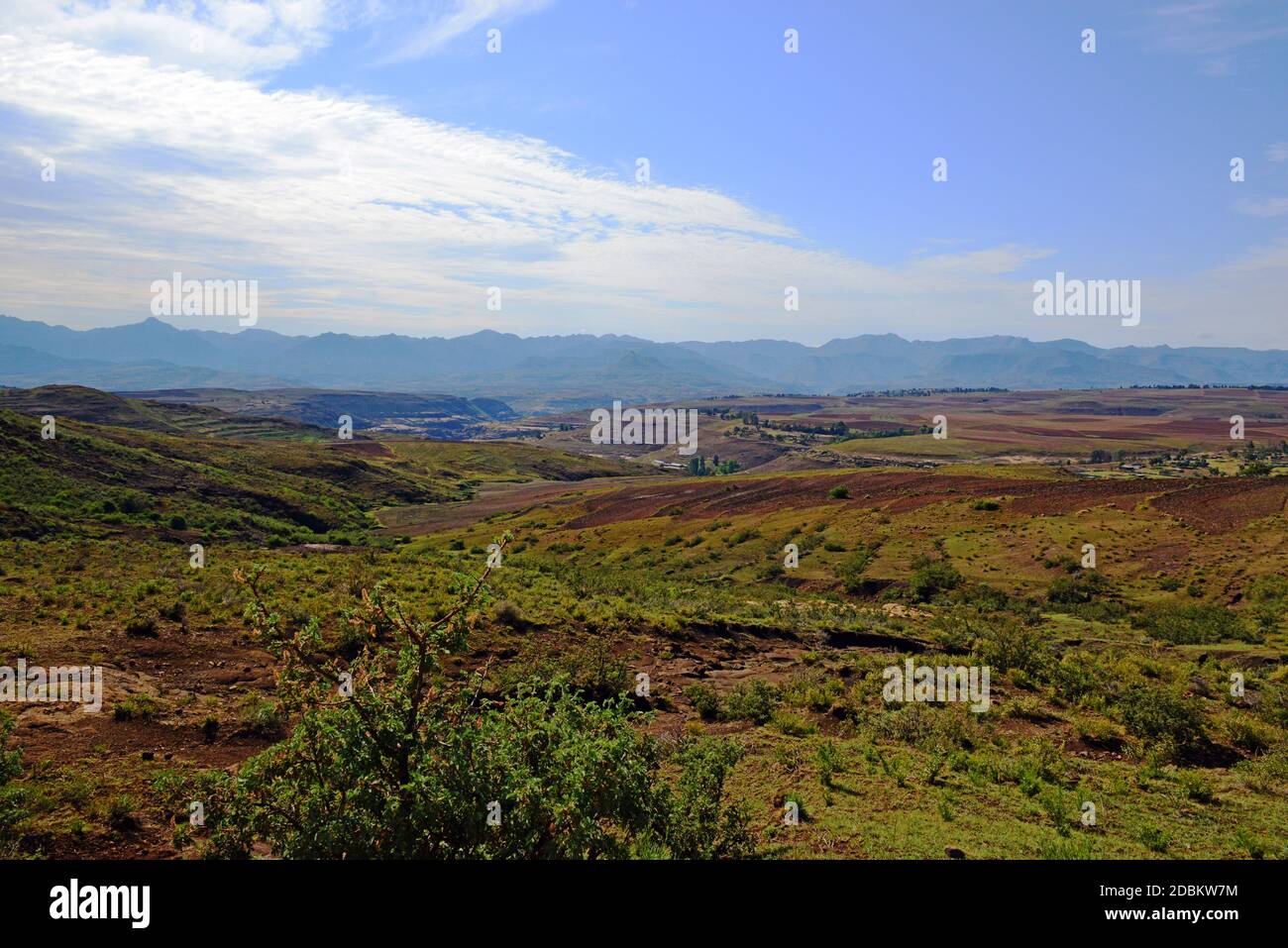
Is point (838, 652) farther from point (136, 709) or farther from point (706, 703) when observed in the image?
point (136, 709)

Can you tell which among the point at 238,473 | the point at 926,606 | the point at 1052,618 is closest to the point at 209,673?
the point at 926,606

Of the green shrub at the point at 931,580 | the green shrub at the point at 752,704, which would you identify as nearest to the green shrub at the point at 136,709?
the green shrub at the point at 752,704

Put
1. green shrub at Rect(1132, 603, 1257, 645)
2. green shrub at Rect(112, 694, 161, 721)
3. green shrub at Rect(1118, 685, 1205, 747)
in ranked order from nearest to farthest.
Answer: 1. green shrub at Rect(112, 694, 161, 721)
2. green shrub at Rect(1118, 685, 1205, 747)
3. green shrub at Rect(1132, 603, 1257, 645)

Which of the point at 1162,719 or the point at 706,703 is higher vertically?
the point at 1162,719

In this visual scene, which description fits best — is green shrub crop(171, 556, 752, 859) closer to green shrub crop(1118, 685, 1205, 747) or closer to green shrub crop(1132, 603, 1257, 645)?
green shrub crop(1118, 685, 1205, 747)

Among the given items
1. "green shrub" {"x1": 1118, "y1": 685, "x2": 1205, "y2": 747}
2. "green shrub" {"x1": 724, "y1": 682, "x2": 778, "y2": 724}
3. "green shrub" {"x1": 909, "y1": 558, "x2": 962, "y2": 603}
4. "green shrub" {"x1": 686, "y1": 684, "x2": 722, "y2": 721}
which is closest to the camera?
"green shrub" {"x1": 1118, "y1": 685, "x2": 1205, "y2": 747}

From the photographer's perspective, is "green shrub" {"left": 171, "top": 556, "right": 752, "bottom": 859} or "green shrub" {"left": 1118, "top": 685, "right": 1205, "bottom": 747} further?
"green shrub" {"left": 1118, "top": 685, "right": 1205, "bottom": 747}

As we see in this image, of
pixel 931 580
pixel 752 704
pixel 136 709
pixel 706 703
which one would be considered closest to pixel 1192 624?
pixel 931 580

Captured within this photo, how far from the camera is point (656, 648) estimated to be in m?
20.7

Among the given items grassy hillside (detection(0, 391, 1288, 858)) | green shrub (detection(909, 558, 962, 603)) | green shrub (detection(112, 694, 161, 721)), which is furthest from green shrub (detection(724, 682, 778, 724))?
green shrub (detection(909, 558, 962, 603))

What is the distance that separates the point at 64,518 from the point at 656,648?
46.3m

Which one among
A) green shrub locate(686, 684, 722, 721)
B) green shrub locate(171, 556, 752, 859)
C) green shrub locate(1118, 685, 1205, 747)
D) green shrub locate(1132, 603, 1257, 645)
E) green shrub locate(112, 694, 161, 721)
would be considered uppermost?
green shrub locate(171, 556, 752, 859)

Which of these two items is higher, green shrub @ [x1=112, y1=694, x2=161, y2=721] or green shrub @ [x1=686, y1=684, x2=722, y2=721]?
green shrub @ [x1=112, y1=694, x2=161, y2=721]

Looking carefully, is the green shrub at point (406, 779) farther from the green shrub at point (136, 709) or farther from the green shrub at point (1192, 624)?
the green shrub at point (1192, 624)
